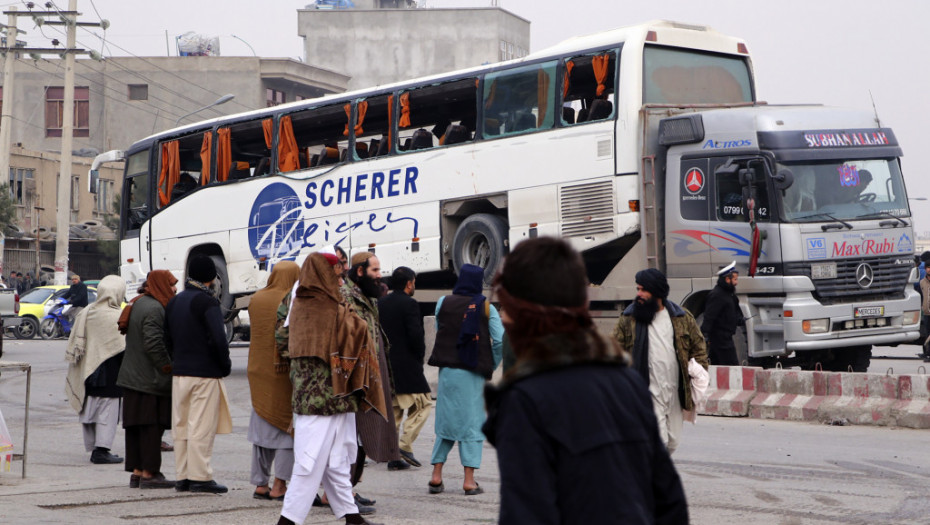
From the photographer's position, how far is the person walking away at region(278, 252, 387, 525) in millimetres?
6352

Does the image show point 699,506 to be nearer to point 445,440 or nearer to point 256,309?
point 445,440

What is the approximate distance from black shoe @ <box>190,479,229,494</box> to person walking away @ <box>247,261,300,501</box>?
17.5 inches

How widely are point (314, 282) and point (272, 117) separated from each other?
45.1 ft

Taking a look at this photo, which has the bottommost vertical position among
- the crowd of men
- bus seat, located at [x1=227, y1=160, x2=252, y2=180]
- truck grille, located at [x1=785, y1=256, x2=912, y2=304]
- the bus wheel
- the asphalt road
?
the asphalt road

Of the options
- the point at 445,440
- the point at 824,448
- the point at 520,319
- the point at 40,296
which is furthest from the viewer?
the point at 40,296

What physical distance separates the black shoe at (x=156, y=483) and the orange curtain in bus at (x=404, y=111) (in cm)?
1005

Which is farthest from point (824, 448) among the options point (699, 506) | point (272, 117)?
point (272, 117)

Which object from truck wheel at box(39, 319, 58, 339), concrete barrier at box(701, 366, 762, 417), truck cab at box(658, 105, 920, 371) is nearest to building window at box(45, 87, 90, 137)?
truck wheel at box(39, 319, 58, 339)

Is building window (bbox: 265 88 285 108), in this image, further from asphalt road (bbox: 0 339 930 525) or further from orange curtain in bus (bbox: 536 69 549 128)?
asphalt road (bbox: 0 339 930 525)

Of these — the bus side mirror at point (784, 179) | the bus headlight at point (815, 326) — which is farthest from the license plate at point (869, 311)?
the bus side mirror at point (784, 179)

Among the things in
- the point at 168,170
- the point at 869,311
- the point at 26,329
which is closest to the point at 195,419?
the point at 869,311

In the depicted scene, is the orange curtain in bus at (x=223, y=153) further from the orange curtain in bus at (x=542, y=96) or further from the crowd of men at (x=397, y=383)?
the crowd of men at (x=397, y=383)

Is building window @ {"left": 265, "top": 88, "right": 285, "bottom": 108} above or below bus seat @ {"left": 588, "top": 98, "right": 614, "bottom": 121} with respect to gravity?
above

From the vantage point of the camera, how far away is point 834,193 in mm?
14023
